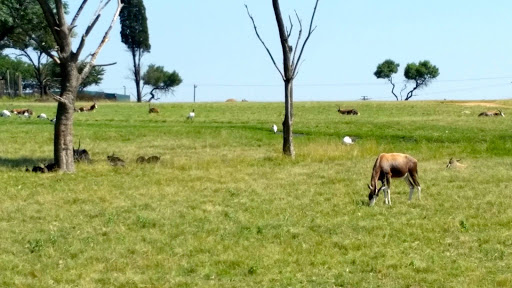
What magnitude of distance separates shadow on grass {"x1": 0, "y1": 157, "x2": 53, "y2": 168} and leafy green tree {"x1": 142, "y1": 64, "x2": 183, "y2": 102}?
9916 cm

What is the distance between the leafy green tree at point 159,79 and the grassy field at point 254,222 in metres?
100

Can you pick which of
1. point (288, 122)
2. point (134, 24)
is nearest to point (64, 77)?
point (288, 122)

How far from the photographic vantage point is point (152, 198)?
19594mm

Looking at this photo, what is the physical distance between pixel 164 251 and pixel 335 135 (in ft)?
94.0

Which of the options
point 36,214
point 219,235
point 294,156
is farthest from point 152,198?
point 294,156

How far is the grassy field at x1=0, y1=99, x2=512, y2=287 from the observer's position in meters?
12.1

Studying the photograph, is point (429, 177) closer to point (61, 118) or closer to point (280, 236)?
point (280, 236)

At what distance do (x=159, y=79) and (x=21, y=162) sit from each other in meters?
107

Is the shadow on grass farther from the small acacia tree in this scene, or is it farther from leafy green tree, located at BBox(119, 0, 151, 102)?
the small acacia tree

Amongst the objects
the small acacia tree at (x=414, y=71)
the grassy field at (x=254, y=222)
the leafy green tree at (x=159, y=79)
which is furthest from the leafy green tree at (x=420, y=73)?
the grassy field at (x=254, y=222)

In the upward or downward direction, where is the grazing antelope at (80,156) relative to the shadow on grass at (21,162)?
upward

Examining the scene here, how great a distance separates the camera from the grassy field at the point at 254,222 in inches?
478

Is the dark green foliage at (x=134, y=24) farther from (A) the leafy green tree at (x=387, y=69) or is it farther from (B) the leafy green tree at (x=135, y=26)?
(A) the leafy green tree at (x=387, y=69)

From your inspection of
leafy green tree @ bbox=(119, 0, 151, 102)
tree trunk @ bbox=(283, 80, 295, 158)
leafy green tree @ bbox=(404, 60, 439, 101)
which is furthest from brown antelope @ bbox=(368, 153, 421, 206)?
leafy green tree @ bbox=(404, 60, 439, 101)
